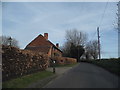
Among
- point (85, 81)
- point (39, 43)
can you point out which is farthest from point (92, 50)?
point (85, 81)

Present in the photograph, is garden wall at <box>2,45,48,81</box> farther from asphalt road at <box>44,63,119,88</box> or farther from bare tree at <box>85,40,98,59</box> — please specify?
bare tree at <box>85,40,98,59</box>

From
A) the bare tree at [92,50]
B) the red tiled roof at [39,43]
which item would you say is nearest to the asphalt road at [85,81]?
the red tiled roof at [39,43]

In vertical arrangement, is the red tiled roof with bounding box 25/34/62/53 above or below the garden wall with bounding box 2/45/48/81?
above

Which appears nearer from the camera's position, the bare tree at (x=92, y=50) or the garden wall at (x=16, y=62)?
the garden wall at (x=16, y=62)

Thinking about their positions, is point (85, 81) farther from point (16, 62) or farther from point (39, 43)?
point (39, 43)

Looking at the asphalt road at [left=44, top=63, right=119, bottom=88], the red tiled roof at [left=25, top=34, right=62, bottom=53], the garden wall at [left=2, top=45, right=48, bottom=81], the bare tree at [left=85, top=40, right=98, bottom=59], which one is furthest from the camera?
the bare tree at [left=85, top=40, right=98, bottom=59]

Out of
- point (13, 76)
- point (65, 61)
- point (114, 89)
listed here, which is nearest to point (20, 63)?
point (13, 76)

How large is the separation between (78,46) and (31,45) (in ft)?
78.6

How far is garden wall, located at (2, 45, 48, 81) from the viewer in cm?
1193

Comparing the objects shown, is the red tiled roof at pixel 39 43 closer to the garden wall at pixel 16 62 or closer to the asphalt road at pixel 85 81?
the garden wall at pixel 16 62

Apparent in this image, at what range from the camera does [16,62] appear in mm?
13656

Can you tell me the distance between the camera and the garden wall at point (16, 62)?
11.9 metres

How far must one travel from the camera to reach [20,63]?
47.6 feet

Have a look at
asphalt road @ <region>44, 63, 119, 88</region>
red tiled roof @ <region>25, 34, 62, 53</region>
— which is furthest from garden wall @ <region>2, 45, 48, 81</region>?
red tiled roof @ <region>25, 34, 62, 53</region>
